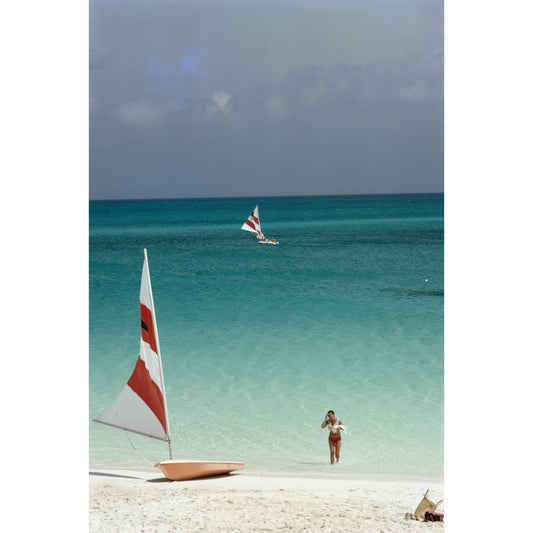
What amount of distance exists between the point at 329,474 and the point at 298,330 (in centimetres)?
441

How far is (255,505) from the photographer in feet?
15.8

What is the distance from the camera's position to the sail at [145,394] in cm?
532

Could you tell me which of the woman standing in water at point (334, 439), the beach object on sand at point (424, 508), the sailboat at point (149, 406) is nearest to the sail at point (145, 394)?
the sailboat at point (149, 406)

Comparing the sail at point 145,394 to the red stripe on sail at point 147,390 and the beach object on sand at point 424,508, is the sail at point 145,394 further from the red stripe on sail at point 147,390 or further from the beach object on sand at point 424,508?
the beach object on sand at point 424,508

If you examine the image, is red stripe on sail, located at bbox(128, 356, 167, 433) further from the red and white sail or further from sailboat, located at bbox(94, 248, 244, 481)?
the red and white sail

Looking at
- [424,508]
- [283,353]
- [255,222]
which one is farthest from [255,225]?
[424,508]

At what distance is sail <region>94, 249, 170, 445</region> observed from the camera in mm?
5316

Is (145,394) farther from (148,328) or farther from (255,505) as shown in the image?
(255,505)

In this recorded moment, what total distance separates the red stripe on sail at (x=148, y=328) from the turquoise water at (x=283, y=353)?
1.49m

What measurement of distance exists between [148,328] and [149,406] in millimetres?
622

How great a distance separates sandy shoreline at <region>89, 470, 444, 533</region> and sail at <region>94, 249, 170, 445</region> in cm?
42

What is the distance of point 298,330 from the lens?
10273 millimetres
